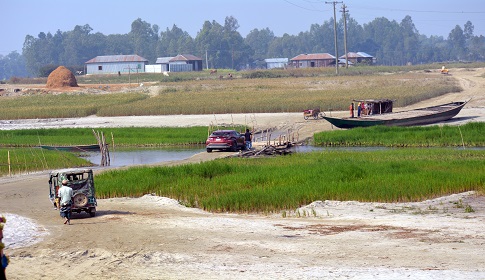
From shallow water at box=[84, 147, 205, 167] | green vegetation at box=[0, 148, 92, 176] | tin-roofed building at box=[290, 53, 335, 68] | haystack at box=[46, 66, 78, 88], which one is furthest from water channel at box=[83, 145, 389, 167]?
tin-roofed building at box=[290, 53, 335, 68]

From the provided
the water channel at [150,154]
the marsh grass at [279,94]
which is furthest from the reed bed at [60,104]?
the water channel at [150,154]

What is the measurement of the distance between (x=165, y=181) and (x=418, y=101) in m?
52.8

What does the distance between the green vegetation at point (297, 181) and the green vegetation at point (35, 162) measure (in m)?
7.92

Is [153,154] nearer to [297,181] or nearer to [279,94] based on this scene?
[297,181]

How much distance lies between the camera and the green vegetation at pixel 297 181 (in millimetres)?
24562

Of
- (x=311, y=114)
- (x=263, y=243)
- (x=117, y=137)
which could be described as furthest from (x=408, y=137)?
(x=263, y=243)

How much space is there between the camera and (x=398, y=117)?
56.8 m

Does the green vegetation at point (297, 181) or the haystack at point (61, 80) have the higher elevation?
the haystack at point (61, 80)

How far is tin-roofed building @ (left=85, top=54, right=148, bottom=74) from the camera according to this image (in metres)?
175

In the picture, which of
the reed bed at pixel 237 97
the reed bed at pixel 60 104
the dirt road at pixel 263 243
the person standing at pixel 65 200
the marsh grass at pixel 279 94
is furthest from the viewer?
the reed bed at pixel 60 104

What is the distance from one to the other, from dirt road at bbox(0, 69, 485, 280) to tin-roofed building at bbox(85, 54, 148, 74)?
15166 cm

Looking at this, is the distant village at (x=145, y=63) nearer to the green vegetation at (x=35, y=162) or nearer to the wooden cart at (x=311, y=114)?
the wooden cart at (x=311, y=114)

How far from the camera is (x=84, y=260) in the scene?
17.5m

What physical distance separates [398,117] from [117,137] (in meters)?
19.4
